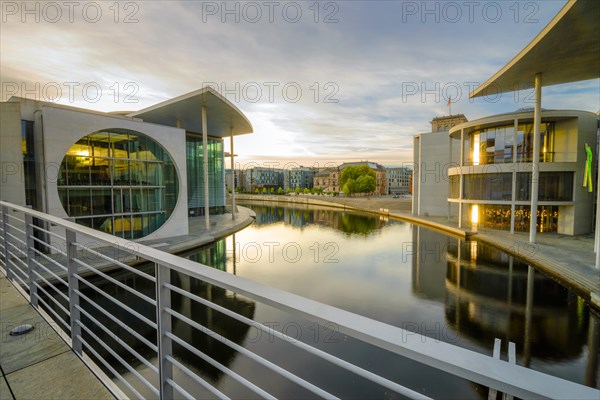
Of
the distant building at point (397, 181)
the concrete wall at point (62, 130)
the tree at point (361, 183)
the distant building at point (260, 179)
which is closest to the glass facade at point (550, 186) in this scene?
the concrete wall at point (62, 130)

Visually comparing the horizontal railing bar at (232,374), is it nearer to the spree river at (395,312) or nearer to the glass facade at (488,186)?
the spree river at (395,312)

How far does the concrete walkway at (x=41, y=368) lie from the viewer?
1.65 meters

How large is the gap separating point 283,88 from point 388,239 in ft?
36.1

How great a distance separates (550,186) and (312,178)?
7247cm

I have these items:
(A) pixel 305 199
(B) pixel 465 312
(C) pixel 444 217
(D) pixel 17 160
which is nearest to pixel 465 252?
(B) pixel 465 312

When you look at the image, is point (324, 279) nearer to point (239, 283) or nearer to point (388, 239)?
point (388, 239)

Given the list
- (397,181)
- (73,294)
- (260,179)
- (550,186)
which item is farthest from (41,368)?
(397,181)

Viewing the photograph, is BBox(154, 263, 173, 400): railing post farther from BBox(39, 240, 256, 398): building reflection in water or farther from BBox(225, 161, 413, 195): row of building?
BBox(225, 161, 413, 195): row of building

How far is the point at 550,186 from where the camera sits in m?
16.6

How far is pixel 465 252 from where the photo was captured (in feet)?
47.8

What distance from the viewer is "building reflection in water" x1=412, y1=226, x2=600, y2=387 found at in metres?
6.70

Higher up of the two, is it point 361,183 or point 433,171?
point 433,171

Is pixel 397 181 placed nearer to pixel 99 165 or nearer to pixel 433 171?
pixel 433 171

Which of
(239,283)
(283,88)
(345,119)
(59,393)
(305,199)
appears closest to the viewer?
(239,283)
